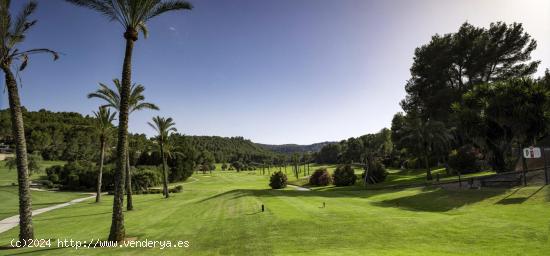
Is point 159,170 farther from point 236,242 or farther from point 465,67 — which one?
point 236,242

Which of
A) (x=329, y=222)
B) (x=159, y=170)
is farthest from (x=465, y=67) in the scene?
(x=159, y=170)

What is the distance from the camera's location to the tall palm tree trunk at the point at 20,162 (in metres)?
17.3

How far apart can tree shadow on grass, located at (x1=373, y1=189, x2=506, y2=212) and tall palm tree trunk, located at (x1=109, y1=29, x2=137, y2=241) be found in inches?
716

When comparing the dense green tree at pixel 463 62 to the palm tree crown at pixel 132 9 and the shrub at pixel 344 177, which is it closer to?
the shrub at pixel 344 177

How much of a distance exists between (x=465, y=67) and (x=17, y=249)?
212ft

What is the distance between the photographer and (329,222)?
735 inches

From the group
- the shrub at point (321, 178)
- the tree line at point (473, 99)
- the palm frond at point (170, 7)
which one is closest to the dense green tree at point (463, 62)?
the tree line at point (473, 99)

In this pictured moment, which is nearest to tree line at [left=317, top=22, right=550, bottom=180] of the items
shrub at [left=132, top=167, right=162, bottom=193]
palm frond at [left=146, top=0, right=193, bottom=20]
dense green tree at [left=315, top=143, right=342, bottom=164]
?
palm frond at [left=146, top=0, right=193, bottom=20]

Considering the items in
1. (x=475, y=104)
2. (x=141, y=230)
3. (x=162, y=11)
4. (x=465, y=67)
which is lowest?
(x=141, y=230)

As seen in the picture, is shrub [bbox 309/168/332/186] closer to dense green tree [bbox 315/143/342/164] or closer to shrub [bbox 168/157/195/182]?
shrub [bbox 168/157/195/182]

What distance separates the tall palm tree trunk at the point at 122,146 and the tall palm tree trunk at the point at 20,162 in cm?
447

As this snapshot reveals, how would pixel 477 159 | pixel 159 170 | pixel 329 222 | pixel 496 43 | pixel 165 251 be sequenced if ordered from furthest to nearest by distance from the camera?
pixel 159 170, pixel 496 43, pixel 477 159, pixel 329 222, pixel 165 251

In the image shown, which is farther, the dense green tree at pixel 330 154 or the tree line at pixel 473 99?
the dense green tree at pixel 330 154

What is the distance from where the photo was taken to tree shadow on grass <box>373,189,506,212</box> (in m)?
23.0
